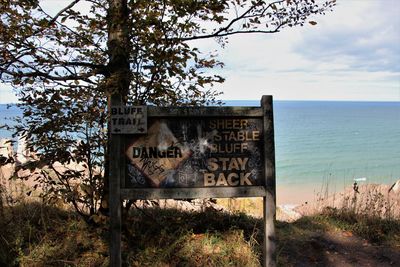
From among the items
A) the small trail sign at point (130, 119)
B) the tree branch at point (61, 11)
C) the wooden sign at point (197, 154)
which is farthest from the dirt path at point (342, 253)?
the tree branch at point (61, 11)

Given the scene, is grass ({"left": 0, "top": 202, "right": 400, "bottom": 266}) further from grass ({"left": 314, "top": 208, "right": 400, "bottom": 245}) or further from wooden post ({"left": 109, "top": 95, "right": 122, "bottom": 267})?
wooden post ({"left": 109, "top": 95, "right": 122, "bottom": 267})

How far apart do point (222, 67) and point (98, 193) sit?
2.22 m

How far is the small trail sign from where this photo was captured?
3691mm

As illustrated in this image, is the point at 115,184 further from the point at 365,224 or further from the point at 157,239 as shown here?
the point at 365,224

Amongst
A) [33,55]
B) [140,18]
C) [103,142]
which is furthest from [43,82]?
[140,18]

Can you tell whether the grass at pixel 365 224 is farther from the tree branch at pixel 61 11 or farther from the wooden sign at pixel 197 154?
the tree branch at pixel 61 11

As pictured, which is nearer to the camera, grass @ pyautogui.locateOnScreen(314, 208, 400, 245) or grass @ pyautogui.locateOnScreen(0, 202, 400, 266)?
grass @ pyautogui.locateOnScreen(0, 202, 400, 266)

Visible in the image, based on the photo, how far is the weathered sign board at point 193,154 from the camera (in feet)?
12.2

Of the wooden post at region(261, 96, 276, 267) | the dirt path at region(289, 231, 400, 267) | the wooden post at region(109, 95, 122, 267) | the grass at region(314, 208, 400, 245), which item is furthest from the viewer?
the grass at region(314, 208, 400, 245)

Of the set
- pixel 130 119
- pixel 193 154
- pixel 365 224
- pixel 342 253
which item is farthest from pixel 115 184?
pixel 365 224

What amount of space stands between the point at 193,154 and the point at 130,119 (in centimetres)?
68

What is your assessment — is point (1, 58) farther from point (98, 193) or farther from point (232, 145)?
point (232, 145)

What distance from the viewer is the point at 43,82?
13.9 feet

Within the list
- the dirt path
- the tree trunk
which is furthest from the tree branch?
the dirt path
